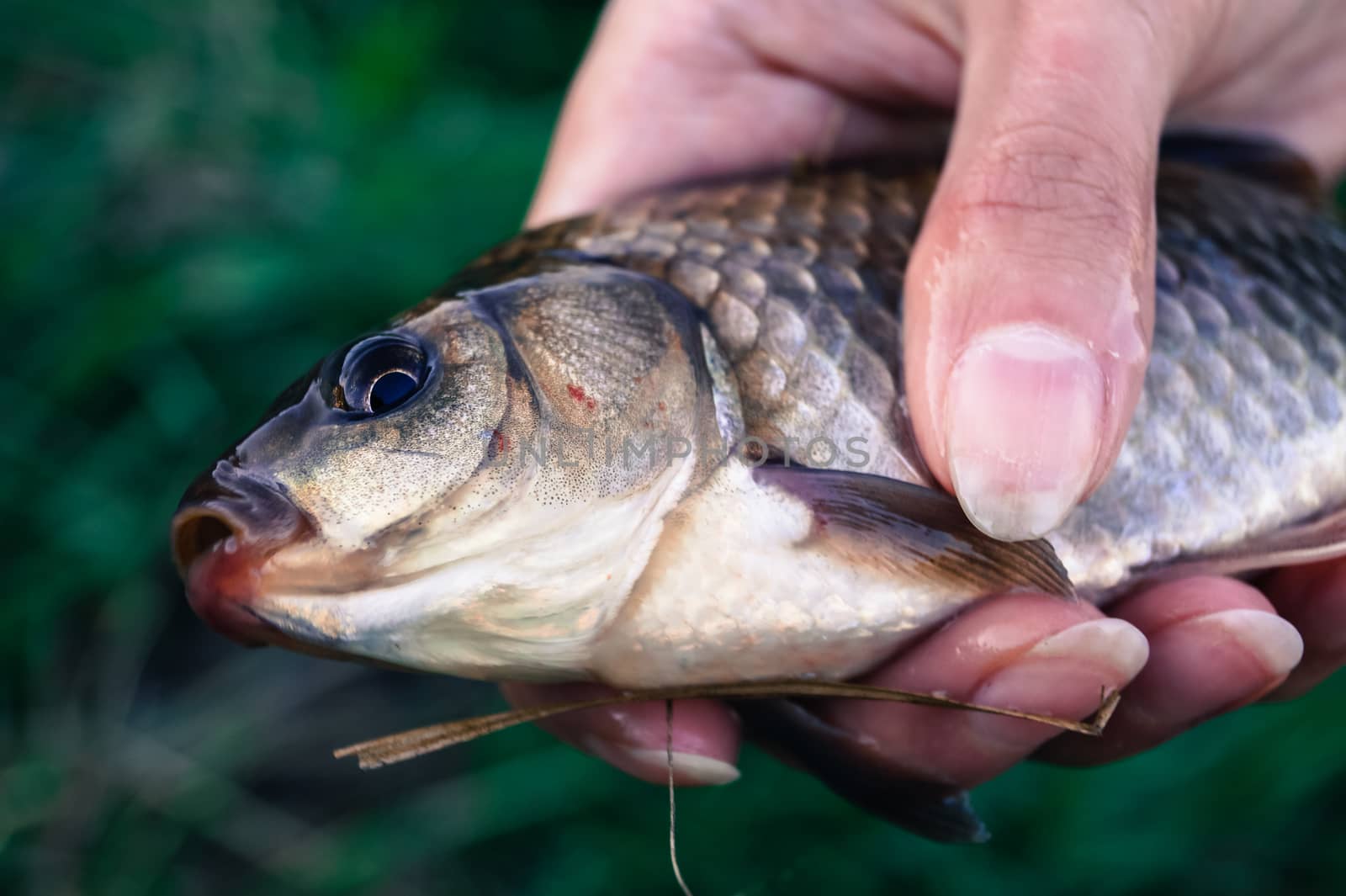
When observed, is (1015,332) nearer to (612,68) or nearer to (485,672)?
(485,672)

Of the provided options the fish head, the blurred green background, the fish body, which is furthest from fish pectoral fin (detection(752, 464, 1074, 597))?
the blurred green background

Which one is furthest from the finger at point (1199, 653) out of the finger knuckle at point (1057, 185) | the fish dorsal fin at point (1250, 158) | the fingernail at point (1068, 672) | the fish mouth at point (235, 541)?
the fish mouth at point (235, 541)

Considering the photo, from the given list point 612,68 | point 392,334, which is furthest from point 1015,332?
point 612,68

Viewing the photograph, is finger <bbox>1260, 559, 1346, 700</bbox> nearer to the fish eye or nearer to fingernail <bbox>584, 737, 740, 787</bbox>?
fingernail <bbox>584, 737, 740, 787</bbox>

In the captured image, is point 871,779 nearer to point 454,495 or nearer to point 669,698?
point 669,698

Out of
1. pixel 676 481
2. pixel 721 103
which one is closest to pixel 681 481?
pixel 676 481

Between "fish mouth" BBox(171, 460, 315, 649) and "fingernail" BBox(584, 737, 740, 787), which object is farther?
"fingernail" BBox(584, 737, 740, 787)
